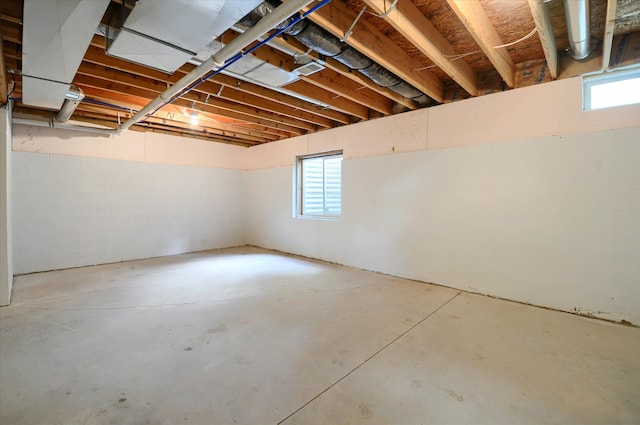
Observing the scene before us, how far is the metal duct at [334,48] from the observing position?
1789mm

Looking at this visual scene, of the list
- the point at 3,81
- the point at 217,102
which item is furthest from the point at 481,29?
the point at 3,81

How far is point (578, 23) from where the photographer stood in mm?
1806

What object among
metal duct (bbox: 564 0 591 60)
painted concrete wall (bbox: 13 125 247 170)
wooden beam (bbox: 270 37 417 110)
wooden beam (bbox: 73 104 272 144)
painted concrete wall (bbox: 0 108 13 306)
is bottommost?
painted concrete wall (bbox: 0 108 13 306)

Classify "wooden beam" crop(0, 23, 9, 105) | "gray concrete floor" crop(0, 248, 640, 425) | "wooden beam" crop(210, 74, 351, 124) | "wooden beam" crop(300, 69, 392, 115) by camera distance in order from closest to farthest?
1. "gray concrete floor" crop(0, 248, 640, 425)
2. "wooden beam" crop(0, 23, 9, 105)
3. "wooden beam" crop(300, 69, 392, 115)
4. "wooden beam" crop(210, 74, 351, 124)

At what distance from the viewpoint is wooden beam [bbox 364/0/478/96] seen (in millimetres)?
1851

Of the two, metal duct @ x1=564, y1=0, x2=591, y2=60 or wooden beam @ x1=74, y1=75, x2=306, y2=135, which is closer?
metal duct @ x1=564, y1=0, x2=591, y2=60

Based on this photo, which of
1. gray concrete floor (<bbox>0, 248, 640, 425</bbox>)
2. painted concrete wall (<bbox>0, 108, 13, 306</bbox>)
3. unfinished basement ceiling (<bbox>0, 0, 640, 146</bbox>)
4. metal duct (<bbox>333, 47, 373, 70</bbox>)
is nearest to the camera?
gray concrete floor (<bbox>0, 248, 640, 425</bbox>)

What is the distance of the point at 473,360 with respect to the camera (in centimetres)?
189

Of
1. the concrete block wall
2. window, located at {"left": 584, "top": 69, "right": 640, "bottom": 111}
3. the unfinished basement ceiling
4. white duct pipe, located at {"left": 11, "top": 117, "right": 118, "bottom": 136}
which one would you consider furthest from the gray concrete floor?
white duct pipe, located at {"left": 11, "top": 117, "right": 118, "bottom": 136}

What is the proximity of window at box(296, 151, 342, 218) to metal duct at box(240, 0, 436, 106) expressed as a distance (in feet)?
7.97

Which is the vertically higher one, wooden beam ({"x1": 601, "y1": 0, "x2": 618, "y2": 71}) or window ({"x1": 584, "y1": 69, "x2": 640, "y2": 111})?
wooden beam ({"x1": 601, "y1": 0, "x2": 618, "y2": 71})

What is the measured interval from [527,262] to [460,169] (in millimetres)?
1214

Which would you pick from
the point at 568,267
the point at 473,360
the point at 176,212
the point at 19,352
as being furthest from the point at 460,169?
the point at 176,212

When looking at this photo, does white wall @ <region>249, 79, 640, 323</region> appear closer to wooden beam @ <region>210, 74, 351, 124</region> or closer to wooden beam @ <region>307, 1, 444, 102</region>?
wooden beam @ <region>210, 74, 351, 124</region>
